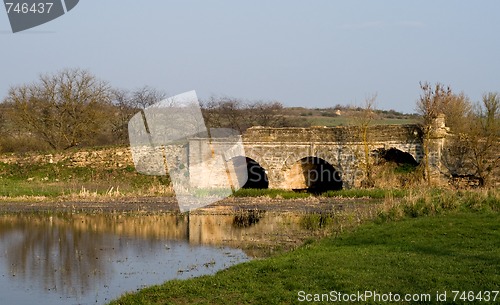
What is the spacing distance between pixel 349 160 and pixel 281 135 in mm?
3494

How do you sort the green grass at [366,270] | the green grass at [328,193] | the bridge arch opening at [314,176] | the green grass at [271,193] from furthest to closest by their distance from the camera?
the bridge arch opening at [314,176] < the green grass at [271,193] < the green grass at [328,193] < the green grass at [366,270]

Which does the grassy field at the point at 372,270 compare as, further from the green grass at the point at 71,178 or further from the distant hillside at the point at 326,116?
the distant hillside at the point at 326,116

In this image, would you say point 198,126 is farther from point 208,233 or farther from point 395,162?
point 208,233

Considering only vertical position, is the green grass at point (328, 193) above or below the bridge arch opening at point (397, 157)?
below

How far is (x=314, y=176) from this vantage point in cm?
3781

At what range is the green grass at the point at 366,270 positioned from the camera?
11.7m

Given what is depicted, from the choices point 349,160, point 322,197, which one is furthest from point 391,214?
point 349,160

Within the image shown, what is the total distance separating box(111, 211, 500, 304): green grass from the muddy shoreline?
34.3ft

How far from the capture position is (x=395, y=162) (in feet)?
112

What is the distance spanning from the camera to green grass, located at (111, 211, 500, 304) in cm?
1167

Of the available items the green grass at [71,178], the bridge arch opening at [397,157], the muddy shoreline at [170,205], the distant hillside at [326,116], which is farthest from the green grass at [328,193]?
the distant hillside at [326,116]

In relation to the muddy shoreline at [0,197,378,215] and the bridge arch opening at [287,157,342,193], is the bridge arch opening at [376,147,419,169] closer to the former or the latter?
the bridge arch opening at [287,157,342,193]

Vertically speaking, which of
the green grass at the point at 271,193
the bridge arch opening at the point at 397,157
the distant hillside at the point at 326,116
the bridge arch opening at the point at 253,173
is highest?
the distant hillside at the point at 326,116

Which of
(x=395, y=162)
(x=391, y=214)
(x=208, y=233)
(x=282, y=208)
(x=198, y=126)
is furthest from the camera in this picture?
(x=198, y=126)
